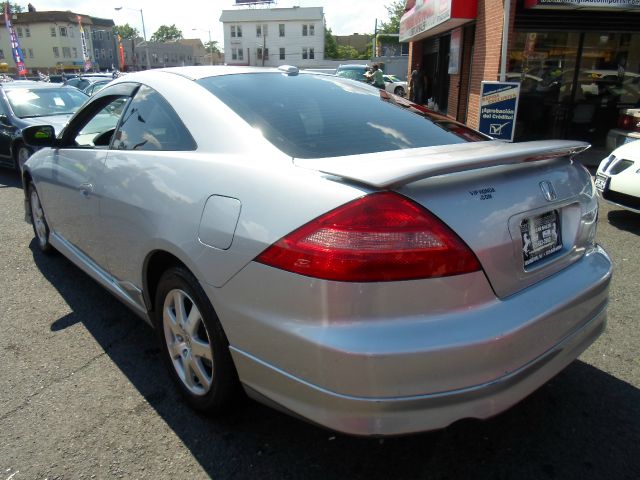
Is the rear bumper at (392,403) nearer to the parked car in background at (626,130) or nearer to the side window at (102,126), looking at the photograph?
the side window at (102,126)

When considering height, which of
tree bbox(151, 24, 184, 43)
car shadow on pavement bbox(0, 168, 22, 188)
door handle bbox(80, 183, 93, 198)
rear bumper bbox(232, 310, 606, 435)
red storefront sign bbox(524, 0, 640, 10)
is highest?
tree bbox(151, 24, 184, 43)

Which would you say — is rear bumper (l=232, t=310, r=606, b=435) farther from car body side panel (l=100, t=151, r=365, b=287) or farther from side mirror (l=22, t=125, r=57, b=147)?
side mirror (l=22, t=125, r=57, b=147)

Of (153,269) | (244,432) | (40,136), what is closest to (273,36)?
(40,136)

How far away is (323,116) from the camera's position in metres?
Answer: 2.51

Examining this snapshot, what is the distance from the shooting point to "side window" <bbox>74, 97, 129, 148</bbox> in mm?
3183

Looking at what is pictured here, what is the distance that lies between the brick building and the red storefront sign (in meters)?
0.84

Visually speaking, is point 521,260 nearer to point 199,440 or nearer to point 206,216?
point 206,216

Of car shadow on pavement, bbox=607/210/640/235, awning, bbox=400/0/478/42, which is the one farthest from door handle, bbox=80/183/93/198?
awning, bbox=400/0/478/42

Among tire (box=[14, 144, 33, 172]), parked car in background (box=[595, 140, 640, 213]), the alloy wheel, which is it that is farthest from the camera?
tire (box=[14, 144, 33, 172])

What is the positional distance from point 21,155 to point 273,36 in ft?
227

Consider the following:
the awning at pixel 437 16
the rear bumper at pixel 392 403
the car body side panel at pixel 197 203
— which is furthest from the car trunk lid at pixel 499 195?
the awning at pixel 437 16

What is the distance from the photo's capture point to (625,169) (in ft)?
18.2

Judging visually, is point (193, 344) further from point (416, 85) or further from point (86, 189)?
point (416, 85)

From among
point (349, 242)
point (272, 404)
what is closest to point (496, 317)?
point (349, 242)
